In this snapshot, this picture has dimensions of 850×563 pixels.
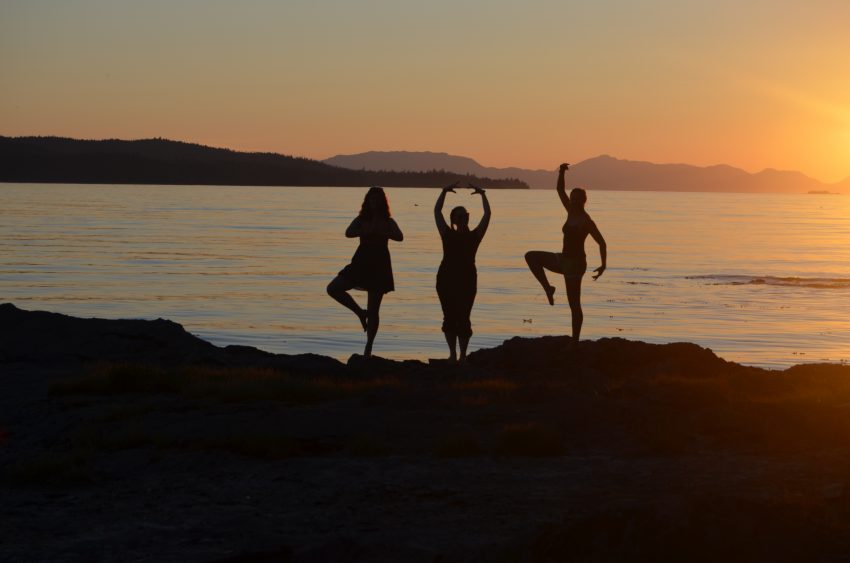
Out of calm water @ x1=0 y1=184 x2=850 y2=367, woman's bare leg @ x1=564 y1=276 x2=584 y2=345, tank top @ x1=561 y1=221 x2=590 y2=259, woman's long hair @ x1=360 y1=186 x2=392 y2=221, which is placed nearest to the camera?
woman's long hair @ x1=360 y1=186 x2=392 y2=221

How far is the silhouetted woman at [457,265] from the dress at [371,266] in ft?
2.05

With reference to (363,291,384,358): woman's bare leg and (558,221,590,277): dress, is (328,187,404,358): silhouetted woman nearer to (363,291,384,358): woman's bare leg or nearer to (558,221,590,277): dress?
(363,291,384,358): woman's bare leg

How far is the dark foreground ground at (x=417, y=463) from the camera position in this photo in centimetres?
579

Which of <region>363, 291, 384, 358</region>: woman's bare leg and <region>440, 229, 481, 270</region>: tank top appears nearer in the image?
<region>440, 229, 481, 270</region>: tank top

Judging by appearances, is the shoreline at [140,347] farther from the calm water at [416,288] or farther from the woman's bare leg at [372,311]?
the calm water at [416,288]

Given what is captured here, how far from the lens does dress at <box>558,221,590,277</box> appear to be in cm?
1354

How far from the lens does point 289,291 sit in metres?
32.8

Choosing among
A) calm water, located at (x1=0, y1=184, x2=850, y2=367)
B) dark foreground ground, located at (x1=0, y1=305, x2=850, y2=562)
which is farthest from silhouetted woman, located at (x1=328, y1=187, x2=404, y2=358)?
calm water, located at (x1=0, y1=184, x2=850, y2=367)

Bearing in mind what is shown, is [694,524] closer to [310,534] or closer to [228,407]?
[310,534]

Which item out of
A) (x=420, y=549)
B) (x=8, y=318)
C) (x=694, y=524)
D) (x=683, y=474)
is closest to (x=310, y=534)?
(x=420, y=549)

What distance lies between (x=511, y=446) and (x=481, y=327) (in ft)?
52.4

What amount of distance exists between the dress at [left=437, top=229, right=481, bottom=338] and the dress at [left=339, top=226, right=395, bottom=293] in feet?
1.96

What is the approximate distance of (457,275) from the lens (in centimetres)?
1313

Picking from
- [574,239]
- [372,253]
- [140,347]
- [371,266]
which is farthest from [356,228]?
[140,347]
